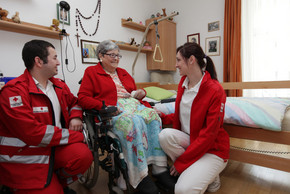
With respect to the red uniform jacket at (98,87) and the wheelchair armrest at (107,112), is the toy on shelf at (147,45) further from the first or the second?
the wheelchair armrest at (107,112)

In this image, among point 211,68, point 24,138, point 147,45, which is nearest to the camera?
point 24,138

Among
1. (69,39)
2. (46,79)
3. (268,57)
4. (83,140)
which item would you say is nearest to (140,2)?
(69,39)

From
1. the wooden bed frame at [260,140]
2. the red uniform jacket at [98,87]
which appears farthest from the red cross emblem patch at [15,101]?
the wooden bed frame at [260,140]

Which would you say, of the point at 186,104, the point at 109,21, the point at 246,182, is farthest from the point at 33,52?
the point at 109,21

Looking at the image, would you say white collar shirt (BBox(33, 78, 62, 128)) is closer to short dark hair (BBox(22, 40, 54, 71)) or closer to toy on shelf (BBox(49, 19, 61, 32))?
short dark hair (BBox(22, 40, 54, 71))

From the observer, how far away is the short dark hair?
3.79 ft

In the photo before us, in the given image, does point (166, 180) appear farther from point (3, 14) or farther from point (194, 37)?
point (194, 37)

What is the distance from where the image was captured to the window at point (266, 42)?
289cm

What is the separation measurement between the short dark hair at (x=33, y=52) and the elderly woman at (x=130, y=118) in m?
0.40

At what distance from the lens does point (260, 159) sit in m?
1.43

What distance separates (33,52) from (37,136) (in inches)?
21.1

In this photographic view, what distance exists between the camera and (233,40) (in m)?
3.29

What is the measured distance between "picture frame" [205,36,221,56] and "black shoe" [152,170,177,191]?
3.00 metres

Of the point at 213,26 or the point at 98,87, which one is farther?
the point at 213,26
